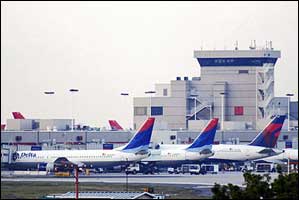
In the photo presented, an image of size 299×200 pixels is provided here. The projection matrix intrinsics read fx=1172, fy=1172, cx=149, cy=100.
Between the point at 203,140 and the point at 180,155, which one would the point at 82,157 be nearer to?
the point at 180,155

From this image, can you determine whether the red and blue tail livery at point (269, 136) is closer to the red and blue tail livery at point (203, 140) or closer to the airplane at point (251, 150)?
the airplane at point (251, 150)

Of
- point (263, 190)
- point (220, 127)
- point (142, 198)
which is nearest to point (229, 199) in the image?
point (263, 190)

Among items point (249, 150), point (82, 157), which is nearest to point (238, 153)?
point (249, 150)

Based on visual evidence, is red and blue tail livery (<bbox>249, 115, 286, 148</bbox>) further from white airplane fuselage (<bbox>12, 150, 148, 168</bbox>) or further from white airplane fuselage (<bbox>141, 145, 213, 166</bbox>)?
white airplane fuselage (<bbox>12, 150, 148, 168</bbox>)

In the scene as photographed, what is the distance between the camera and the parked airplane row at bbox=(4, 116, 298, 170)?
130 meters

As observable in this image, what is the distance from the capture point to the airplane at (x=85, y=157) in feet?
426

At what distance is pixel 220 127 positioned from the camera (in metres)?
194

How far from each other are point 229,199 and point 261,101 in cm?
14304

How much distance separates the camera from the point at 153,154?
452 feet

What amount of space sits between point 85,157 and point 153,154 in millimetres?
10021

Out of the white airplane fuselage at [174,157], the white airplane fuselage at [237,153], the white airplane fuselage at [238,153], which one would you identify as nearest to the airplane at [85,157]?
the white airplane fuselage at [174,157]

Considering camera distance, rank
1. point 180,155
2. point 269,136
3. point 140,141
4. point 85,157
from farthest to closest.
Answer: point 269,136
point 180,155
point 140,141
point 85,157

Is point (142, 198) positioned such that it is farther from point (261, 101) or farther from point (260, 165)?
point (261, 101)

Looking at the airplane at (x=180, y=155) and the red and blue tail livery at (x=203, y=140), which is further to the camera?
the red and blue tail livery at (x=203, y=140)
